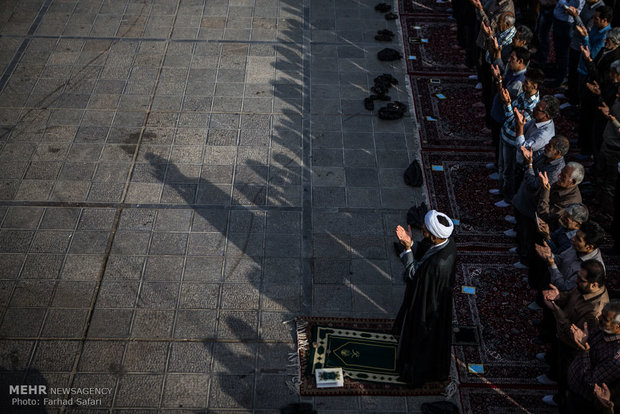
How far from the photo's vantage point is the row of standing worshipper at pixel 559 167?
18.9 ft

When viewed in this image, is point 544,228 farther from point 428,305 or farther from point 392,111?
point 392,111

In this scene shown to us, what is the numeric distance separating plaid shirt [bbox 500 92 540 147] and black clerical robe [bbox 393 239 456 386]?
114 inches

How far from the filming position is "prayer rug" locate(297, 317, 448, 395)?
6.89 meters

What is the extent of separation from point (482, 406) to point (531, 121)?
365cm

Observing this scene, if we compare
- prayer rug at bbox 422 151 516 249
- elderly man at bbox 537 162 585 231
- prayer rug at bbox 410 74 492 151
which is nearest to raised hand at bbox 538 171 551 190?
elderly man at bbox 537 162 585 231

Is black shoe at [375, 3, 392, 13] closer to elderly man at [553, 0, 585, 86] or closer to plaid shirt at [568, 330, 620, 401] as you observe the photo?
elderly man at [553, 0, 585, 86]

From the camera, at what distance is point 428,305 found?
6.16 meters

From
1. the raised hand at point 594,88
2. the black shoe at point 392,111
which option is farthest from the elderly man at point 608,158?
the black shoe at point 392,111

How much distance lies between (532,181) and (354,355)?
2.89 m

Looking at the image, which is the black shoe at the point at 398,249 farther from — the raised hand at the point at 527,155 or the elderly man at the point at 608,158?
the elderly man at the point at 608,158

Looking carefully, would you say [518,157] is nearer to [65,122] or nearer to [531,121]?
[531,121]

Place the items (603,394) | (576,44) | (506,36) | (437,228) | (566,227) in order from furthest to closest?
(576,44) → (506,36) → (566,227) → (437,228) → (603,394)

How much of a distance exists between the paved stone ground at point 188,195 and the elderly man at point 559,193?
6.45 feet

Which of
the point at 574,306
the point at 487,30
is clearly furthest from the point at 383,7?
the point at 574,306
